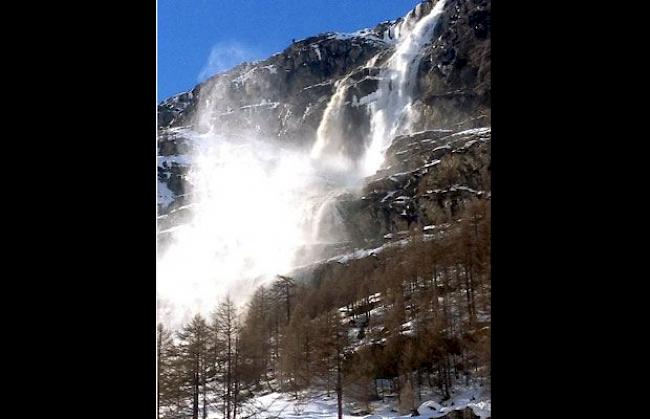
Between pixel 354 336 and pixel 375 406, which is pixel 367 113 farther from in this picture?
pixel 375 406

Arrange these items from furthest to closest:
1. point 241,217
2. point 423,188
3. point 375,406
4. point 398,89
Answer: point 398,89 < point 241,217 < point 423,188 < point 375,406

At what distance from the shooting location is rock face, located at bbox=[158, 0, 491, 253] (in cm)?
459

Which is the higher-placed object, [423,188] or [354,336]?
[423,188]

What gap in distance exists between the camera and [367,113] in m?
5.82

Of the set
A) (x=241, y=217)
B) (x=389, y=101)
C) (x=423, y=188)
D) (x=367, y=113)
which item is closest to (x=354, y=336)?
(x=423, y=188)

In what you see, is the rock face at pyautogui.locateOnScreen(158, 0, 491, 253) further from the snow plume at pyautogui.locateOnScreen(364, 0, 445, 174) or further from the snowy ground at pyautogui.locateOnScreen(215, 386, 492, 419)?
the snowy ground at pyautogui.locateOnScreen(215, 386, 492, 419)

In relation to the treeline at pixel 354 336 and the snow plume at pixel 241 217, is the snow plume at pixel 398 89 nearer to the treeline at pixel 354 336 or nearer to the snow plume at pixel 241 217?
the snow plume at pixel 241 217

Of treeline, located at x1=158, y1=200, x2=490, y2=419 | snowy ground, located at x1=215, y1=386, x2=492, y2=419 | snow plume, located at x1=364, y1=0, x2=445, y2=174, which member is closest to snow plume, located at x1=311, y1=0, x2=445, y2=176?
snow plume, located at x1=364, y1=0, x2=445, y2=174

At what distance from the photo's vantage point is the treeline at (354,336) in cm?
398

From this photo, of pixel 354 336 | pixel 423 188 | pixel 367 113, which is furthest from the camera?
pixel 367 113

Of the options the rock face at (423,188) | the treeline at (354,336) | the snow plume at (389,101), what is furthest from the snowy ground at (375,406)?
the snow plume at (389,101)

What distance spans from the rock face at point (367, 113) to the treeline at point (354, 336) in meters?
0.33

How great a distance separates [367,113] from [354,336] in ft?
8.22
